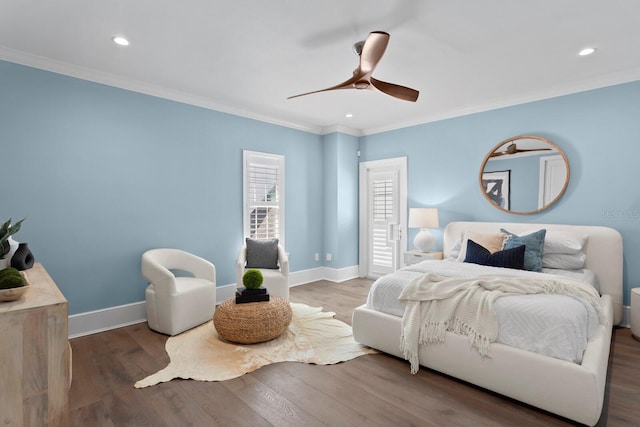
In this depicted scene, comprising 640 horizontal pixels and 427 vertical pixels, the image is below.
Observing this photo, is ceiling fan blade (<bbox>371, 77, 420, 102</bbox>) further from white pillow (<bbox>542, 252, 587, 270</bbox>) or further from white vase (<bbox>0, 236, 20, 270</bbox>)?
white vase (<bbox>0, 236, 20, 270</bbox>)

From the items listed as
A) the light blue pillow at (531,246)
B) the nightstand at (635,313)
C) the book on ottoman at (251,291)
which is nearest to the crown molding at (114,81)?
the book on ottoman at (251,291)

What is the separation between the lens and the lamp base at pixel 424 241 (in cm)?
469

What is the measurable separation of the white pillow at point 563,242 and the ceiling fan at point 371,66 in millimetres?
2163

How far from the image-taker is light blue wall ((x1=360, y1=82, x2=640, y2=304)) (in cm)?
345

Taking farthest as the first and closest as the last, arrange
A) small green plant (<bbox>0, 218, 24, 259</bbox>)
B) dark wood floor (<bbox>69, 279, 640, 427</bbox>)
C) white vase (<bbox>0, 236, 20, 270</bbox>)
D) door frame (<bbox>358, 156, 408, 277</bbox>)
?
door frame (<bbox>358, 156, 408, 277</bbox>) < dark wood floor (<bbox>69, 279, 640, 427</bbox>) < white vase (<bbox>0, 236, 20, 270</bbox>) < small green plant (<bbox>0, 218, 24, 259</bbox>)

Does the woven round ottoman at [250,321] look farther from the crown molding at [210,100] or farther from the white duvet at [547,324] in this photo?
the crown molding at [210,100]

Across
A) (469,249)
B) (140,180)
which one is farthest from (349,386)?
(140,180)

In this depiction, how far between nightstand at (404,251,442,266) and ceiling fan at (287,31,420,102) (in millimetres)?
2329

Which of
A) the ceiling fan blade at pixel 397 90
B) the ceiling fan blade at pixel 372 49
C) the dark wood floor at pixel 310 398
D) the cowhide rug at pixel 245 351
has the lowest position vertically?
the dark wood floor at pixel 310 398

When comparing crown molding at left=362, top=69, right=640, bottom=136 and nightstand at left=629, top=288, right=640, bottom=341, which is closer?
nightstand at left=629, top=288, right=640, bottom=341

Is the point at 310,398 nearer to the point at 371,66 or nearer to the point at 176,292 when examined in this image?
the point at 176,292

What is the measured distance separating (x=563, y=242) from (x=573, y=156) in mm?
1059

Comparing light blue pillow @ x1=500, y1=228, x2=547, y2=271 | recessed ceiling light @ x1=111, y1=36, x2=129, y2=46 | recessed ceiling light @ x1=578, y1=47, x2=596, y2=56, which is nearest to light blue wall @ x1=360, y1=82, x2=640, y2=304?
light blue pillow @ x1=500, y1=228, x2=547, y2=271

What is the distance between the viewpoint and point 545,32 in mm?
2604
